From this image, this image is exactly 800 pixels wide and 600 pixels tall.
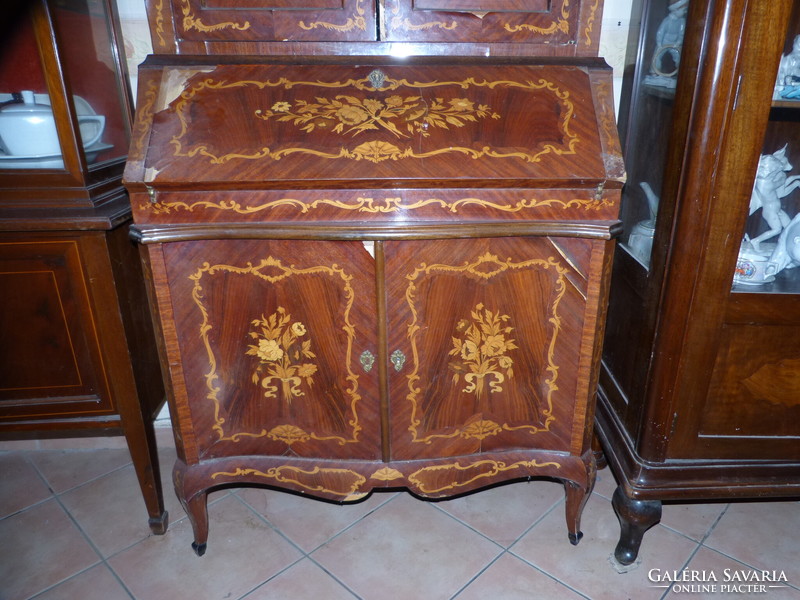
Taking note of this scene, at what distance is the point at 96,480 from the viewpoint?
191 cm

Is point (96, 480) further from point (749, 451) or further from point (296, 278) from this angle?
point (749, 451)

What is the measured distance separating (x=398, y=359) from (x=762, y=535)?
1209 mm

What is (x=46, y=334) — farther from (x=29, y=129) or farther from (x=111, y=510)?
(x=111, y=510)

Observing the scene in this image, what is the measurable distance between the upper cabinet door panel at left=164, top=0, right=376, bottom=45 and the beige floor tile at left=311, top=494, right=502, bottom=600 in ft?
4.37

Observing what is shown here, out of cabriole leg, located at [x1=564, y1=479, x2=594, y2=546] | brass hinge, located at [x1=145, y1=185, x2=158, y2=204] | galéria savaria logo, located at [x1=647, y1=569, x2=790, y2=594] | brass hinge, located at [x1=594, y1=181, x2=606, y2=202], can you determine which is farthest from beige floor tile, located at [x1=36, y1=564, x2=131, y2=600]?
brass hinge, located at [x1=594, y1=181, x2=606, y2=202]

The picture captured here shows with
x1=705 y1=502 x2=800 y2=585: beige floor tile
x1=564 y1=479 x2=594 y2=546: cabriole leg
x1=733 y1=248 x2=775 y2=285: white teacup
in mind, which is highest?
x1=733 y1=248 x2=775 y2=285: white teacup

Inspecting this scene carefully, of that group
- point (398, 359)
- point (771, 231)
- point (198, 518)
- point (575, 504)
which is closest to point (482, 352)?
point (398, 359)

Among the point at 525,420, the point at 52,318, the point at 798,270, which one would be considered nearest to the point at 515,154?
the point at 525,420

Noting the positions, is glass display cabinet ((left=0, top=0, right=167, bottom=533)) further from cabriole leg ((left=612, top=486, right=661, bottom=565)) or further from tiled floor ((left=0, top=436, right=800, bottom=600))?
cabriole leg ((left=612, top=486, right=661, bottom=565))

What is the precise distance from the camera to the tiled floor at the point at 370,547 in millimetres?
1495

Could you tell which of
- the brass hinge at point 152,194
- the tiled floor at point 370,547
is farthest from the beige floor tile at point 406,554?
the brass hinge at point 152,194

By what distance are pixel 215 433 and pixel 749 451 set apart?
1322 millimetres

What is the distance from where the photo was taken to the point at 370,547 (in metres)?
1.63

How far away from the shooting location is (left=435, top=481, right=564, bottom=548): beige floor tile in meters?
1.69
